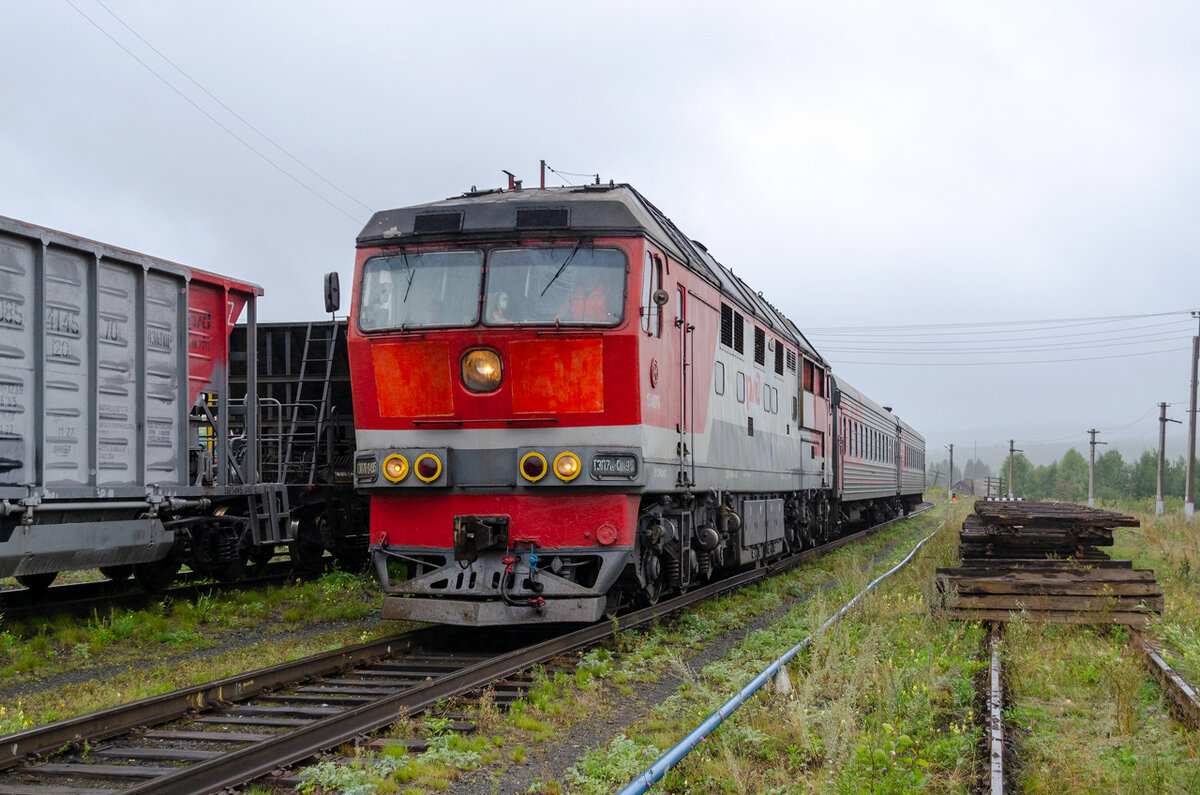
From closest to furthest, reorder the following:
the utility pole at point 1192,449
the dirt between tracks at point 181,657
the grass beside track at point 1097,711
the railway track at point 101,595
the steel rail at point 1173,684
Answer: the grass beside track at point 1097,711
the steel rail at point 1173,684
the dirt between tracks at point 181,657
the railway track at point 101,595
the utility pole at point 1192,449

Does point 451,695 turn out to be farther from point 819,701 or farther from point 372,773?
point 819,701

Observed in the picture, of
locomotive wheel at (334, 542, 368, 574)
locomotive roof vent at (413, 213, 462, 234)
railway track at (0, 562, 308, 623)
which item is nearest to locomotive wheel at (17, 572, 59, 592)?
railway track at (0, 562, 308, 623)

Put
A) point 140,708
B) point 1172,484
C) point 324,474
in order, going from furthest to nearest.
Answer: point 1172,484 → point 324,474 → point 140,708

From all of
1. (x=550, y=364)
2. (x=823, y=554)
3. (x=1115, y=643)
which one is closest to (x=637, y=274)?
(x=550, y=364)

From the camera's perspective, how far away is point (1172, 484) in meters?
86.6

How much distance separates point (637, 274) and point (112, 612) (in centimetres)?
587

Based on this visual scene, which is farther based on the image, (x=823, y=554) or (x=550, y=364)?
(x=823, y=554)

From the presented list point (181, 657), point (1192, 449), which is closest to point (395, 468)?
point (181, 657)

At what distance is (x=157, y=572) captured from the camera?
1134 centimetres

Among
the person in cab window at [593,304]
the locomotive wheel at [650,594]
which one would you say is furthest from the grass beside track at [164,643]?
the person in cab window at [593,304]

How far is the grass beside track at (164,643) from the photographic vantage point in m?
6.93

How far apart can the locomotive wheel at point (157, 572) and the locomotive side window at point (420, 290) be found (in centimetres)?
448

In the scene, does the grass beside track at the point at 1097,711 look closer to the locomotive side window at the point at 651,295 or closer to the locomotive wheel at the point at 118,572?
the locomotive side window at the point at 651,295

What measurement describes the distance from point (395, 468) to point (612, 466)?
1.82m
